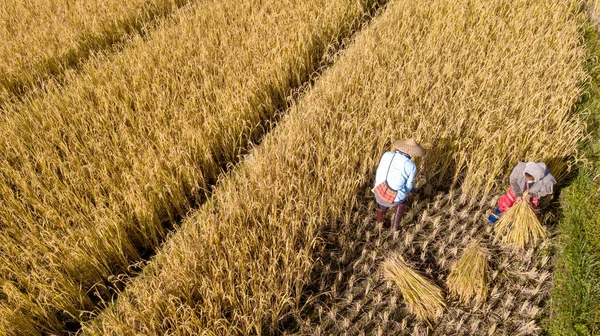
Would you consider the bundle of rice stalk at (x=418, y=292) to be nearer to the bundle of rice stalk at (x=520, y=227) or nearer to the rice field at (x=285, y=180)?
the rice field at (x=285, y=180)

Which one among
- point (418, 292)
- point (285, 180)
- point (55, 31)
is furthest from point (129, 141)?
point (55, 31)

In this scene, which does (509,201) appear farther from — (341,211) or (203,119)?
(203,119)

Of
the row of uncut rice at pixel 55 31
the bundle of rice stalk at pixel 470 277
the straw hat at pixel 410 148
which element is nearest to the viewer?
the bundle of rice stalk at pixel 470 277

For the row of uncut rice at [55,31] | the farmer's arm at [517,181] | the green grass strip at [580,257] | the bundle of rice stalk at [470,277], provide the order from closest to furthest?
the green grass strip at [580,257]
the bundle of rice stalk at [470,277]
the farmer's arm at [517,181]
the row of uncut rice at [55,31]

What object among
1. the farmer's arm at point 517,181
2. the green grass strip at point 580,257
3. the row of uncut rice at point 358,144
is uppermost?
the row of uncut rice at point 358,144

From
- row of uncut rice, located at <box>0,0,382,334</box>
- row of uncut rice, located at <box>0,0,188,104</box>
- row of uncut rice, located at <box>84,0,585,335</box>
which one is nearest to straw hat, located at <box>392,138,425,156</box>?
row of uncut rice, located at <box>84,0,585,335</box>

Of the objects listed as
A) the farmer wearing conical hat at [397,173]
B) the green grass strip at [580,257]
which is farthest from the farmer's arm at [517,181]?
the farmer wearing conical hat at [397,173]

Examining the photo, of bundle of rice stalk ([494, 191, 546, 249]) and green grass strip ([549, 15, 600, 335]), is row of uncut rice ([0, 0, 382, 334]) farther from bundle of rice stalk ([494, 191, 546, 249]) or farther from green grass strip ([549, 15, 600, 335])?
green grass strip ([549, 15, 600, 335])
